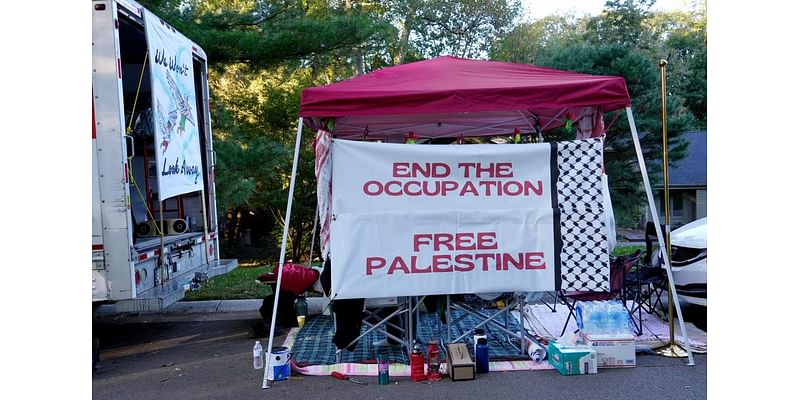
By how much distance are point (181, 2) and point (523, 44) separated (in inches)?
620

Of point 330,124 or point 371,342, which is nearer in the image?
point 330,124

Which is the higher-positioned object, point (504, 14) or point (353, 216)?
point (504, 14)

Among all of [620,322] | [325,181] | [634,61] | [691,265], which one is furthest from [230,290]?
[634,61]

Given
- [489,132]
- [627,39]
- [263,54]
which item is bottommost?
[489,132]

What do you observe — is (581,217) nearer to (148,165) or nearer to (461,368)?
(461,368)

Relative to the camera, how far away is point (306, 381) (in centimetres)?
471

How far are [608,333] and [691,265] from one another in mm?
1676

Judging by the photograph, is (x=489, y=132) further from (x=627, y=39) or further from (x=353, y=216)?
(x=627, y=39)

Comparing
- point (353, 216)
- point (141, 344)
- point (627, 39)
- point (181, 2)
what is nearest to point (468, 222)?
point (353, 216)

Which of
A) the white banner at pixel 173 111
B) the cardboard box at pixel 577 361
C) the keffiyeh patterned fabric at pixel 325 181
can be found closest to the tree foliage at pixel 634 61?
→ the cardboard box at pixel 577 361

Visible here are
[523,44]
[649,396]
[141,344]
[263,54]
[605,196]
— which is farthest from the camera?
[523,44]

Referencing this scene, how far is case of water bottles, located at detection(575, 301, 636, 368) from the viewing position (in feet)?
16.0

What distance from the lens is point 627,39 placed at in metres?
19.7

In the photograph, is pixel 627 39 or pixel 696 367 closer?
pixel 696 367
